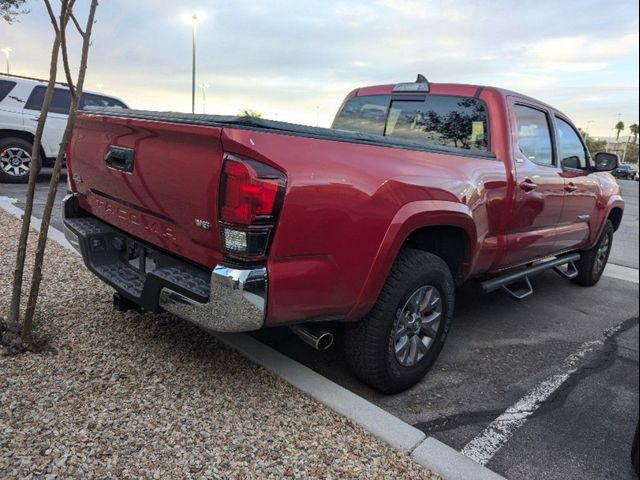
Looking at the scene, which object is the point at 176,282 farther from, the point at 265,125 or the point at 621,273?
the point at 621,273

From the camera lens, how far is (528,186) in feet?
12.6

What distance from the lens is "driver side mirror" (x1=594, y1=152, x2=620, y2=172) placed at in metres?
4.72

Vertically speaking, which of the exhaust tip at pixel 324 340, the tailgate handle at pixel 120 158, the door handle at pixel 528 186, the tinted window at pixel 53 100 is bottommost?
the exhaust tip at pixel 324 340

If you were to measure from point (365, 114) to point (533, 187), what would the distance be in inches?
61.7

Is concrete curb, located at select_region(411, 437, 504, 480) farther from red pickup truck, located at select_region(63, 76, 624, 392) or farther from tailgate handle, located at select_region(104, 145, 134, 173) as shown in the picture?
tailgate handle, located at select_region(104, 145, 134, 173)

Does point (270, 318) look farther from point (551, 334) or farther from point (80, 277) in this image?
point (551, 334)

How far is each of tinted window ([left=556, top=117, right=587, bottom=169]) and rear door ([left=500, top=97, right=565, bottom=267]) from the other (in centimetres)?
21

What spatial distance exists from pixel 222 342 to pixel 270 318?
1142 millimetres

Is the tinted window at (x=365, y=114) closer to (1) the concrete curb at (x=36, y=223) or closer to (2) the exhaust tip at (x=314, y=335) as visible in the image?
(2) the exhaust tip at (x=314, y=335)

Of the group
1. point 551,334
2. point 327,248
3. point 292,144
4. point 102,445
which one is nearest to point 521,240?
point 551,334

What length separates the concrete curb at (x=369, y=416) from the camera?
233cm

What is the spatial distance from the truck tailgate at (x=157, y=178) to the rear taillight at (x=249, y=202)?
0.08 meters

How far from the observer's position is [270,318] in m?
2.31

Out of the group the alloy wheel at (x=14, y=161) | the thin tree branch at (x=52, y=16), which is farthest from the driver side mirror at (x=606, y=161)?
the alloy wheel at (x=14, y=161)
